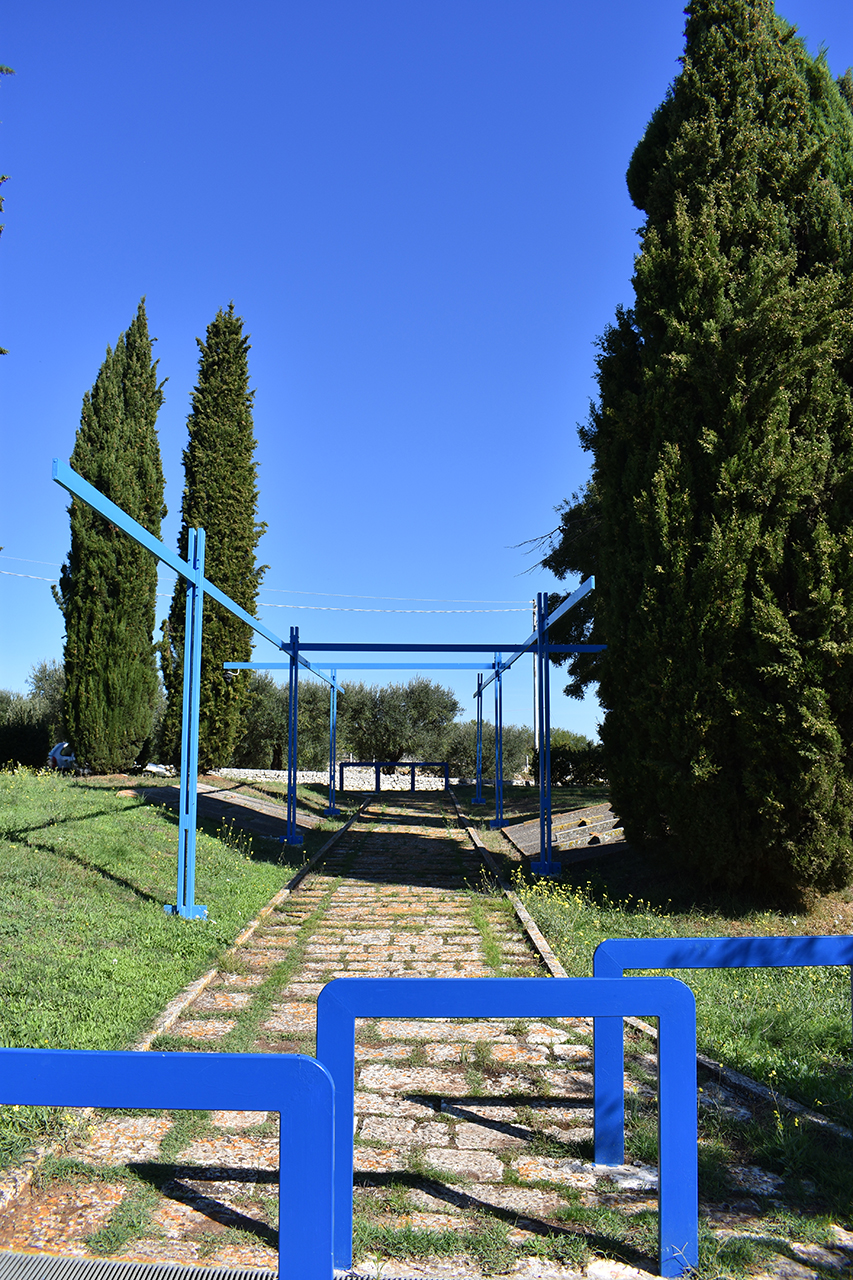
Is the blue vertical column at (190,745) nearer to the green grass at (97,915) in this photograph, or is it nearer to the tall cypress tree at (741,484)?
the green grass at (97,915)

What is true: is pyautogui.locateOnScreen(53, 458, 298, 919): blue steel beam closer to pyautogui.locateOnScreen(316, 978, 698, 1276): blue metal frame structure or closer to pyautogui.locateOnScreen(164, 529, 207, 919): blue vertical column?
pyautogui.locateOnScreen(164, 529, 207, 919): blue vertical column

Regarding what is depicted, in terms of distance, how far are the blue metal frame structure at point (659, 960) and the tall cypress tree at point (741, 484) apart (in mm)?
3925

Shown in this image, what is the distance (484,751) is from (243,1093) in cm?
3341

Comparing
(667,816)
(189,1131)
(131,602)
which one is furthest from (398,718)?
(189,1131)

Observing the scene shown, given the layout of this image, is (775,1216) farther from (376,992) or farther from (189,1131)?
(189,1131)

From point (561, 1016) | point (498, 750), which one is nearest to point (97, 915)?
point (561, 1016)

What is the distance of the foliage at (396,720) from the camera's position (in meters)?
33.3

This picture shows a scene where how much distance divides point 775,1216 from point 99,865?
242 inches

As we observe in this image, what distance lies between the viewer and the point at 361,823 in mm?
16062

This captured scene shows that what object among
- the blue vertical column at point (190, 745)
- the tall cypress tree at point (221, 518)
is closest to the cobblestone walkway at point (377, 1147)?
the blue vertical column at point (190, 745)

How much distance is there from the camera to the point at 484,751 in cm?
3506

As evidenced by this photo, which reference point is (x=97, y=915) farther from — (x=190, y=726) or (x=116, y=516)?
(x=116, y=516)

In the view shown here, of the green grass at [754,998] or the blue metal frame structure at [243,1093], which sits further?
the green grass at [754,998]

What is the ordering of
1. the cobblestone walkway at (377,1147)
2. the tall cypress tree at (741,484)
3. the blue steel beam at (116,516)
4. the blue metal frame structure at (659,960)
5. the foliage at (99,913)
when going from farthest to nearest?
1. the tall cypress tree at (741,484)
2. the blue steel beam at (116,516)
3. the foliage at (99,913)
4. the blue metal frame structure at (659,960)
5. the cobblestone walkway at (377,1147)
